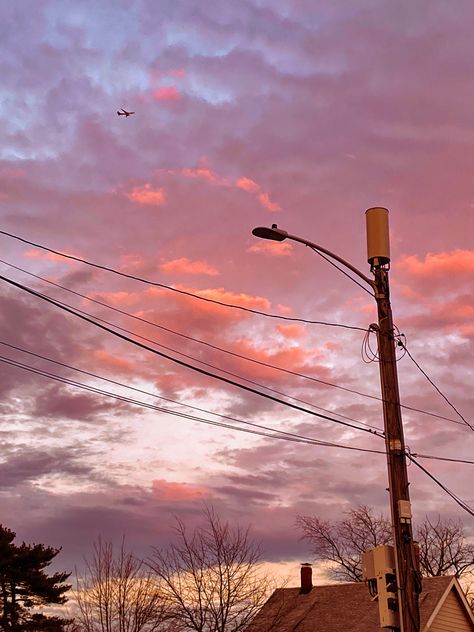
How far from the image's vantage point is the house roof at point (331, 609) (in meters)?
31.7

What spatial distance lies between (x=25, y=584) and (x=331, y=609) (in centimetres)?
2176

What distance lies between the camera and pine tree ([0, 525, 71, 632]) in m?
47.7

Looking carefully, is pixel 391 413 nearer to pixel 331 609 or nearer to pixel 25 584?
pixel 331 609

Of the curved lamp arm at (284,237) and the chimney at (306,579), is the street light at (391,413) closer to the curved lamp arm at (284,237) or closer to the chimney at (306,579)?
the curved lamp arm at (284,237)

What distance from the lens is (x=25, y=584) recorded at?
49000 millimetres

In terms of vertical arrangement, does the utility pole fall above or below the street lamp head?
below

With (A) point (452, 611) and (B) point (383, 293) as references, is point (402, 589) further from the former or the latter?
(A) point (452, 611)

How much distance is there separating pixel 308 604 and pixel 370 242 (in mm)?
24182

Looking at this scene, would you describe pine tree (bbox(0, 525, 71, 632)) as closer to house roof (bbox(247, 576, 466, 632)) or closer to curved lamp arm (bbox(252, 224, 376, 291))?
house roof (bbox(247, 576, 466, 632))

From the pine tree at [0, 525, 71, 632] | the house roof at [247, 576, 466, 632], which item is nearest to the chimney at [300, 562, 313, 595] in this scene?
the house roof at [247, 576, 466, 632]

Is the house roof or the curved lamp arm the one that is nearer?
the curved lamp arm

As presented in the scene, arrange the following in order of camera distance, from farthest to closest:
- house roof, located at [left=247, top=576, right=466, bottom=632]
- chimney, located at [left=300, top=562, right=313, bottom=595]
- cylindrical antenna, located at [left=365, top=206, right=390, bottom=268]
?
chimney, located at [left=300, top=562, right=313, bottom=595], house roof, located at [left=247, top=576, right=466, bottom=632], cylindrical antenna, located at [left=365, top=206, right=390, bottom=268]

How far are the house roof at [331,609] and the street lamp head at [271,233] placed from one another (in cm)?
2071

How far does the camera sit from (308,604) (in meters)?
34.9
